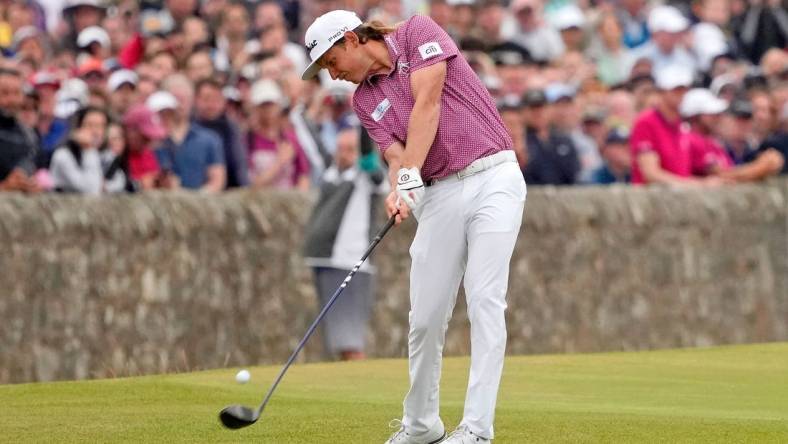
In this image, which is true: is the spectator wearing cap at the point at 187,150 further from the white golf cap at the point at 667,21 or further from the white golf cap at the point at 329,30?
the white golf cap at the point at 667,21

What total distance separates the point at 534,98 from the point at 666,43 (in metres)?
4.17

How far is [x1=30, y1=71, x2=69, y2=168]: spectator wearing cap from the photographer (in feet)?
47.5

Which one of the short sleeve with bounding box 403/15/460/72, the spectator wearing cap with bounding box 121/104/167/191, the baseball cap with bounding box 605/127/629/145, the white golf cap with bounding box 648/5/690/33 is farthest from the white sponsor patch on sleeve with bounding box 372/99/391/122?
the white golf cap with bounding box 648/5/690/33

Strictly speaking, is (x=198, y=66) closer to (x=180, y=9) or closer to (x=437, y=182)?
(x=180, y=9)

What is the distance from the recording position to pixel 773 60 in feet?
66.4

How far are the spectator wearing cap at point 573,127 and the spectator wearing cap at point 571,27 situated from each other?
2.67 meters

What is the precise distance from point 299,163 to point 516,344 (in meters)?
2.49

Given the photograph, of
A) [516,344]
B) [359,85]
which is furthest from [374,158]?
[359,85]

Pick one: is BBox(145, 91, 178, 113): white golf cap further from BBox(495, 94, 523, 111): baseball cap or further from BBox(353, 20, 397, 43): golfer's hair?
BBox(353, 20, 397, 43): golfer's hair

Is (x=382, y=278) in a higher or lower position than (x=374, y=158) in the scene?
lower

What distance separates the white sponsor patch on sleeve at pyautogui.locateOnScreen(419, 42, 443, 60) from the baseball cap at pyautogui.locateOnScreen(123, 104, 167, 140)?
21.4ft

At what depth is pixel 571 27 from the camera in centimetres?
2081

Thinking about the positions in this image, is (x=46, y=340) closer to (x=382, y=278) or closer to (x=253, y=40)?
(x=382, y=278)

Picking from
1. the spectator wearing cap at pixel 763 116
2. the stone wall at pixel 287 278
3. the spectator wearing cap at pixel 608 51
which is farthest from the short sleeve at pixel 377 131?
the spectator wearing cap at pixel 608 51
